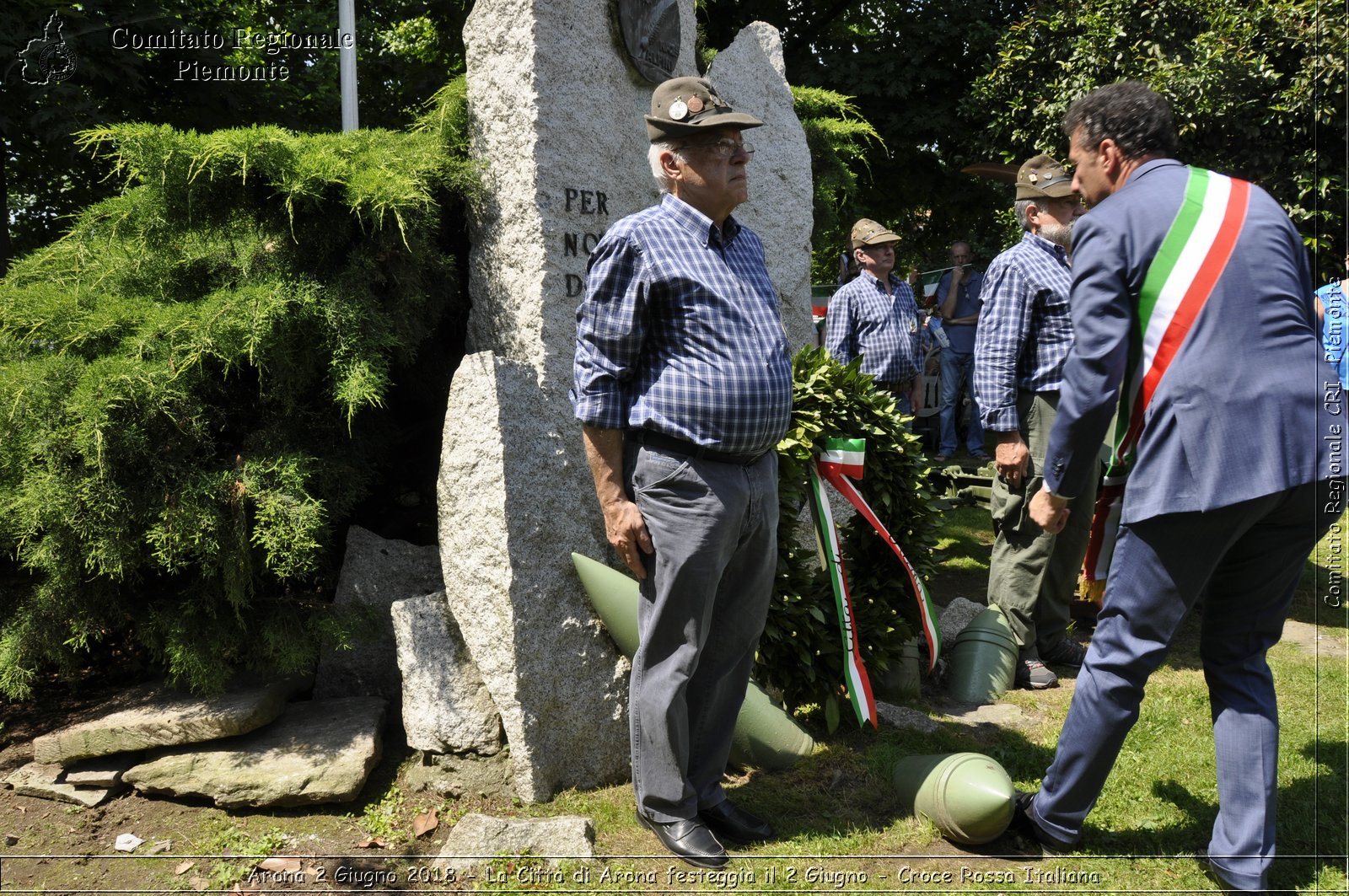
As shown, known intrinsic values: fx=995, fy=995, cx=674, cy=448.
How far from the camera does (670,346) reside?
9.26 ft

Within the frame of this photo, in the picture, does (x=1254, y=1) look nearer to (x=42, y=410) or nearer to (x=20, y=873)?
(x=42, y=410)

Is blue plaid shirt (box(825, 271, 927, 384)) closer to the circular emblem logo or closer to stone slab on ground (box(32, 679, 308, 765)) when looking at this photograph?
stone slab on ground (box(32, 679, 308, 765))

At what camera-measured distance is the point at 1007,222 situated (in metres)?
11.7

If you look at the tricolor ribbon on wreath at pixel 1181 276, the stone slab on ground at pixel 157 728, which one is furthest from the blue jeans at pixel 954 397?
the stone slab on ground at pixel 157 728

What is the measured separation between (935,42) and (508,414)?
915 cm

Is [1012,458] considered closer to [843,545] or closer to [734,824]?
[843,545]

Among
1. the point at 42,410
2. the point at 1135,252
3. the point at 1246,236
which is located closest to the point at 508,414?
the point at 42,410

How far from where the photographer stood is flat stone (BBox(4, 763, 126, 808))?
11.1ft

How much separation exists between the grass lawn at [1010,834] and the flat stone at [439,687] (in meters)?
0.31

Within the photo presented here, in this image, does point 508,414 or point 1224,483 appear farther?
point 508,414

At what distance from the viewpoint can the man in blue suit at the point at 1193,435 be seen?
2549mm

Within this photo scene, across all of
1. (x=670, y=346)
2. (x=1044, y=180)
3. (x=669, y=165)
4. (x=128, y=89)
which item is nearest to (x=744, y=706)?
(x=670, y=346)

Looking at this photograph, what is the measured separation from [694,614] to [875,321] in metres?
3.94

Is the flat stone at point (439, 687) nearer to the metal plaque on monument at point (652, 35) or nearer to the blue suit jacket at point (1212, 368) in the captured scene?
the blue suit jacket at point (1212, 368)
